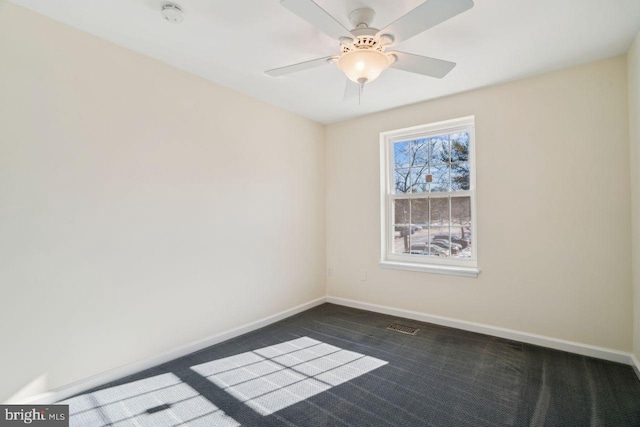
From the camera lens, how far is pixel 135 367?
2273 millimetres

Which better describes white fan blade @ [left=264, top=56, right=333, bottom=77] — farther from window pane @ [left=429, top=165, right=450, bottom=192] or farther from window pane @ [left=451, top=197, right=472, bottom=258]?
window pane @ [left=451, top=197, right=472, bottom=258]

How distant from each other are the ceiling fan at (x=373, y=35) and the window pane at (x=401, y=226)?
1.82 meters

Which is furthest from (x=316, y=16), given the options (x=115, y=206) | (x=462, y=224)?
(x=462, y=224)

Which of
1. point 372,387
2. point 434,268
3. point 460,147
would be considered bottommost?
point 372,387

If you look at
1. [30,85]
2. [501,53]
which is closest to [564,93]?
[501,53]

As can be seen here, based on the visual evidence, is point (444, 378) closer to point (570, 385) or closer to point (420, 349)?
point (420, 349)

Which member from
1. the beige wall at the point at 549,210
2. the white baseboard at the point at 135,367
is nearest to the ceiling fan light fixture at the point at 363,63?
the beige wall at the point at 549,210

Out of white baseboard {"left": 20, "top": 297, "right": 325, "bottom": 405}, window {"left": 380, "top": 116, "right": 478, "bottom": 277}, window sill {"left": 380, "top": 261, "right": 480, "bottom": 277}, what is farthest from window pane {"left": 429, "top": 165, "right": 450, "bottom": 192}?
white baseboard {"left": 20, "top": 297, "right": 325, "bottom": 405}

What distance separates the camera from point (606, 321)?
2418mm

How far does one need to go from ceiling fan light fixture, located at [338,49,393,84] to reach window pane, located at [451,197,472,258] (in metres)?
1.90

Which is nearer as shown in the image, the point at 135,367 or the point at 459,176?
the point at 135,367

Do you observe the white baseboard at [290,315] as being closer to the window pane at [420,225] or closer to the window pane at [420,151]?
the window pane at [420,225]

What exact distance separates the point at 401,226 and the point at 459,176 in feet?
2.89

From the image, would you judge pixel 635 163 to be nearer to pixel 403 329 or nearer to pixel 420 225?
pixel 420 225
